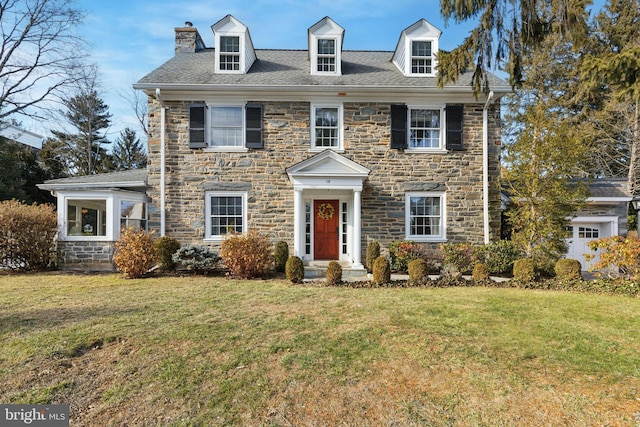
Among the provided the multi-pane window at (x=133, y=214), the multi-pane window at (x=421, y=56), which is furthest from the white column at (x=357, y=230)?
the multi-pane window at (x=133, y=214)

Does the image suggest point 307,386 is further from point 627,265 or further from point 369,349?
point 627,265

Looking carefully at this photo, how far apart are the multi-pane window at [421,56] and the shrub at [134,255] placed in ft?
32.7

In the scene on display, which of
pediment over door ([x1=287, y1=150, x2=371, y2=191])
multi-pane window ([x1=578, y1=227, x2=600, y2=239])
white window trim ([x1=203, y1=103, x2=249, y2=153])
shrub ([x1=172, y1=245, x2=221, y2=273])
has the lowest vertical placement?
shrub ([x1=172, y1=245, x2=221, y2=273])

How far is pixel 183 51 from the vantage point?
→ 1323 centimetres

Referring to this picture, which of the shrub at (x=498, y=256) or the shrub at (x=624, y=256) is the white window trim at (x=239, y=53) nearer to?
the shrub at (x=498, y=256)

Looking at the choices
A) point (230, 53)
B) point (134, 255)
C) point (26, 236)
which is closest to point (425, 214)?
point (230, 53)

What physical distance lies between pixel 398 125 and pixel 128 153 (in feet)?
90.2

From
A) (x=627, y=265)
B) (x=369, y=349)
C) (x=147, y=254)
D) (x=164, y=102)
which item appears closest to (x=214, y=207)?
(x=147, y=254)

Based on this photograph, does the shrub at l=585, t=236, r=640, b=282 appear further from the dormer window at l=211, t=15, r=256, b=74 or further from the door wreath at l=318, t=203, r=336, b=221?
the dormer window at l=211, t=15, r=256, b=74

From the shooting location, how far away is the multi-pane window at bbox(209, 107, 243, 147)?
11.2 m

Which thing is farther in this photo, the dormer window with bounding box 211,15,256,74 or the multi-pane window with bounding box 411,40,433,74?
the multi-pane window with bounding box 411,40,433,74

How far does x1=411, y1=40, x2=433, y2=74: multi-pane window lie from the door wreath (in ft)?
17.7

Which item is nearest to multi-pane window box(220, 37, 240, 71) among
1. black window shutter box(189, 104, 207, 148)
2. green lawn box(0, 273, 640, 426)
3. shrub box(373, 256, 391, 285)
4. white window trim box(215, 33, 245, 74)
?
white window trim box(215, 33, 245, 74)

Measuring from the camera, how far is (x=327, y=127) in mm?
11297
